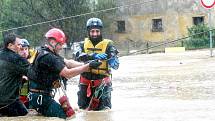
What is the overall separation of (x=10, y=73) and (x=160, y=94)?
5.48 metres

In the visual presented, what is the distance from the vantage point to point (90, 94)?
10203 mm

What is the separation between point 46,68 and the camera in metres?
8.20

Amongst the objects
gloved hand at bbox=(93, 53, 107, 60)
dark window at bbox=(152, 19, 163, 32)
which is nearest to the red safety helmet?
gloved hand at bbox=(93, 53, 107, 60)

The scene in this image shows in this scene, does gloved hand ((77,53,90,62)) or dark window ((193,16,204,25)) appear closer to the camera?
gloved hand ((77,53,90,62))

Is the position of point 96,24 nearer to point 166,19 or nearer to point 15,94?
point 15,94

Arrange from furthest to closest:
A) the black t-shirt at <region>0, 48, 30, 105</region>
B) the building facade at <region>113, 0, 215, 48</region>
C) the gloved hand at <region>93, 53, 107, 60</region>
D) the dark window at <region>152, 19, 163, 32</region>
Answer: the dark window at <region>152, 19, 163, 32</region>
the building facade at <region>113, 0, 215, 48</region>
the gloved hand at <region>93, 53, 107, 60</region>
the black t-shirt at <region>0, 48, 30, 105</region>

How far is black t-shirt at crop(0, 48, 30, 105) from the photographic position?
8250 millimetres

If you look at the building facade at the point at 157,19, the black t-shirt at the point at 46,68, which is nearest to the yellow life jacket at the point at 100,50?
the black t-shirt at the point at 46,68

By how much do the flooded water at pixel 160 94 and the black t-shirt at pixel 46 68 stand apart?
462 mm

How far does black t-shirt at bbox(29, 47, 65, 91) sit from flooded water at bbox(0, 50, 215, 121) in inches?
18.2

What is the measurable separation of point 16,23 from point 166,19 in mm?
10472

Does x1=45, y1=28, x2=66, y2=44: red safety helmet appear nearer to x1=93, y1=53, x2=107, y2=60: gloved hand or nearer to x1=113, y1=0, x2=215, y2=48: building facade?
x1=93, y1=53, x2=107, y2=60: gloved hand

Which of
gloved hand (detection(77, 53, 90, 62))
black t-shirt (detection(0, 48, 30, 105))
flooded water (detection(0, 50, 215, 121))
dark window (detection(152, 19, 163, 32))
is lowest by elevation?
flooded water (detection(0, 50, 215, 121))

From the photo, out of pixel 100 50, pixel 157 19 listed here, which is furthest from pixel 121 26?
pixel 100 50
